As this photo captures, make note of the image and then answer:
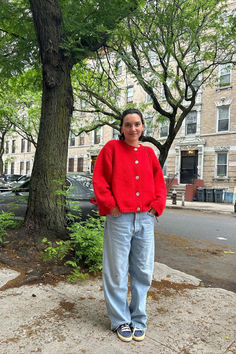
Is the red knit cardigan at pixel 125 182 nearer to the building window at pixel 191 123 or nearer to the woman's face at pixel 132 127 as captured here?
the woman's face at pixel 132 127

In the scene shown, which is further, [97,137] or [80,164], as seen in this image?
[80,164]

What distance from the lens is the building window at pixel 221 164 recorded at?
21.3 m

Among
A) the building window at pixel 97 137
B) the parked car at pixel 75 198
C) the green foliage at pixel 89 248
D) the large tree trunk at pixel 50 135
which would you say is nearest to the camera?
the green foliage at pixel 89 248

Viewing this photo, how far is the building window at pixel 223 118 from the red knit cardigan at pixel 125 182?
21.1 meters

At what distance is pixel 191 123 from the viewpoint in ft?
77.6

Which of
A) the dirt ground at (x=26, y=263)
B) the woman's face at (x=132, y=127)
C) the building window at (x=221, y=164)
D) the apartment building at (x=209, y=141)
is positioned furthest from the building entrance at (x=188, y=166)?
the woman's face at (x=132, y=127)

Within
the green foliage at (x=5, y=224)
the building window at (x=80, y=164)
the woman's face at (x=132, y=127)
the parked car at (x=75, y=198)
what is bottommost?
the green foliage at (x=5, y=224)

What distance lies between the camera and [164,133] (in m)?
25.2

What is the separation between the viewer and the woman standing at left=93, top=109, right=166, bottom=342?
230 centimetres

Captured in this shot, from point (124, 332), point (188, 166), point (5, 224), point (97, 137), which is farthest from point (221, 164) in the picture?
point (124, 332)

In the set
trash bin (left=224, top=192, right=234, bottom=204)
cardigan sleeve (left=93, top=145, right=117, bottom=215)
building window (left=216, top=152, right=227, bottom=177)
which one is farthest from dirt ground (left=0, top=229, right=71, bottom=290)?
building window (left=216, top=152, right=227, bottom=177)

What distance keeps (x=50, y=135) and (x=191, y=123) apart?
21081 millimetres

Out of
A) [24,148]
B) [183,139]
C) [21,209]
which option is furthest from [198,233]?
[24,148]

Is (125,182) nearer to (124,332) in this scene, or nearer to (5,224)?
(124,332)
